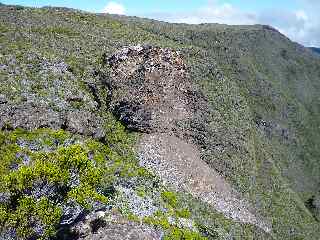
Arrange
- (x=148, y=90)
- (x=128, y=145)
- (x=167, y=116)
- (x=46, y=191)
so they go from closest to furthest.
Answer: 1. (x=46, y=191)
2. (x=128, y=145)
3. (x=167, y=116)
4. (x=148, y=90)

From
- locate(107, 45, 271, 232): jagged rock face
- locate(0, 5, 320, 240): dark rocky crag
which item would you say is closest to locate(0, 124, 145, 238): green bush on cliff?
locate(0, 5, 320, 240): dark rocky crag

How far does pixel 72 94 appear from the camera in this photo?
64.9m

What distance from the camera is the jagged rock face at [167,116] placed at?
64.4 m

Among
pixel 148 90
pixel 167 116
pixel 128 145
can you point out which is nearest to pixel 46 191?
pixel 128 145

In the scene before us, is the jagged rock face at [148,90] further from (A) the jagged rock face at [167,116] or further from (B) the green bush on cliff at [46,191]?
(B) the green bush on cliff at [46,191]

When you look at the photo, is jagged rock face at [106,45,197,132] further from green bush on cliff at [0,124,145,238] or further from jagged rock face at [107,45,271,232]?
green bush on cliff at [0,124,145,238]

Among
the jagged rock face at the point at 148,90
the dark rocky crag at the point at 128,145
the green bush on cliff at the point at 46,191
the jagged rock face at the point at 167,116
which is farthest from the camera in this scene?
the jagged rock face at the point at 148,90

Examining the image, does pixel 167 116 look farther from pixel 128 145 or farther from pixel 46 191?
pixel 46 191

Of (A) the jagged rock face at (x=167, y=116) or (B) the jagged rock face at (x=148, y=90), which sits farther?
(B) the jagged rock face at (x=148, y=90)

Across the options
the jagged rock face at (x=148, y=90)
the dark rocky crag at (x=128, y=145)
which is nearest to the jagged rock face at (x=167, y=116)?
the jagged rock face at (x=148, y=90)

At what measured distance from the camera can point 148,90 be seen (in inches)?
2918

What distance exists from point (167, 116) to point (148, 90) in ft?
15.8

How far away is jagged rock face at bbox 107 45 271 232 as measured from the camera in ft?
211

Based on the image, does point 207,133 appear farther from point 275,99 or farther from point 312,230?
point 275,99
